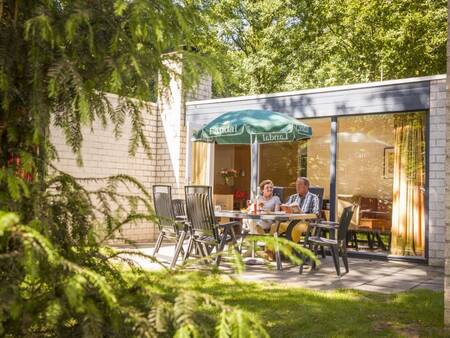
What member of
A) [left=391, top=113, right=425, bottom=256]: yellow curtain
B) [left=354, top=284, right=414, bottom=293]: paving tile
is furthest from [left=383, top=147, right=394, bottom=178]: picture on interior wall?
[left=354, top=284, right=414, bottom=293]: paving tile

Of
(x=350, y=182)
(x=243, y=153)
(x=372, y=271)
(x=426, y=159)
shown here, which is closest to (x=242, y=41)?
(x=243, y=153)

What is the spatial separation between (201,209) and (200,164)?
452cm

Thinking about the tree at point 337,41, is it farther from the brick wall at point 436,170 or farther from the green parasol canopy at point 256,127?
the green parasol canopy at point 256,127

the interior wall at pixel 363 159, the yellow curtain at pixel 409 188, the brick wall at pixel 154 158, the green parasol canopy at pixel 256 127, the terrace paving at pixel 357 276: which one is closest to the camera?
the terrace paving at pixel 357 276

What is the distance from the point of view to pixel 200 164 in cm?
1039

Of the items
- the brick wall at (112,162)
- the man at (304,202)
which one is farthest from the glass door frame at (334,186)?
the brick wall at (112,162)

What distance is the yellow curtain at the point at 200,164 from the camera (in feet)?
34.0

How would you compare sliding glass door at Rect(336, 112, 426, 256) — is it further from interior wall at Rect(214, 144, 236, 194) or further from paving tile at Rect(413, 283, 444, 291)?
interior wall at Rect(214, 144, 236, 194)

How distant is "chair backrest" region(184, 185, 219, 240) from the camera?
5.82m

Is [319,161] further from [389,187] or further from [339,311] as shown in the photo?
[339,311]

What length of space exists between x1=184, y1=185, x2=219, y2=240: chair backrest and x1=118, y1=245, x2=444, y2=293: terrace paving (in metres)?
0.59

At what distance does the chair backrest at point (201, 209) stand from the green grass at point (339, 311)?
0.98 meters

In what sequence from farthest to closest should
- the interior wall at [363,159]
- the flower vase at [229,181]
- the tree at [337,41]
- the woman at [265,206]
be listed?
1. the tree at [337,41]
2. the flower vase at [229,181]
3. the interior wall at [363,159]
4. the woman at [265,206]

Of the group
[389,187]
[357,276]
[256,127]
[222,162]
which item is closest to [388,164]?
[389,187]
